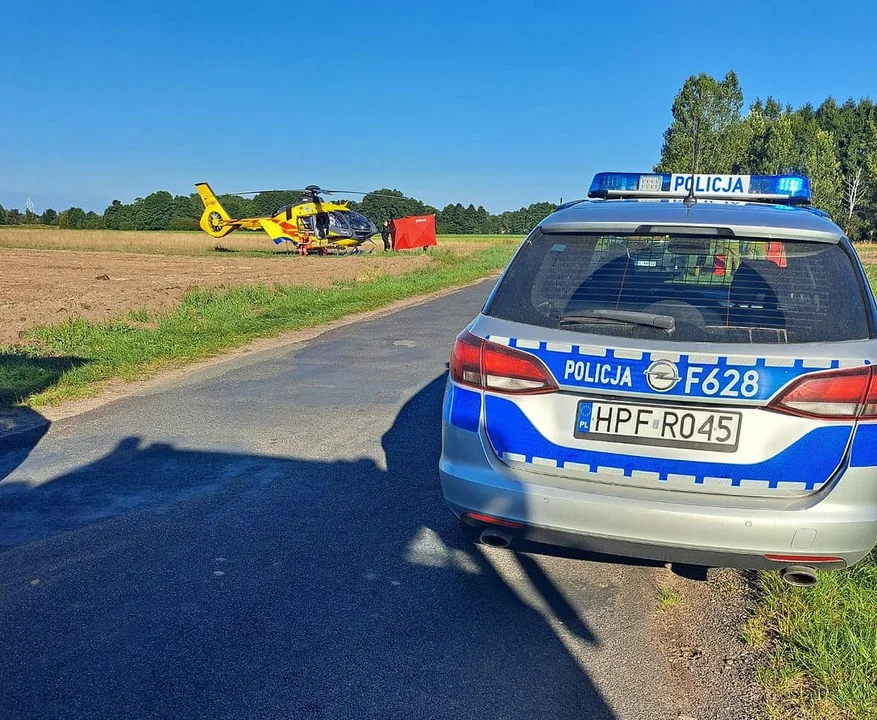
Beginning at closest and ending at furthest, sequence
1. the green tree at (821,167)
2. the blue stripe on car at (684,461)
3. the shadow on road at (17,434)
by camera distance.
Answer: the blue stripe on car at (684,461) < the shadow on road at (17,434) < the green tree at (821,167)

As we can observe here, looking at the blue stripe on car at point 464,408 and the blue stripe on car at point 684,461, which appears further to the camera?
the blue stripe on car at point 464,408

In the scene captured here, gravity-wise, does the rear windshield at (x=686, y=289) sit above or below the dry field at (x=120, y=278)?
above

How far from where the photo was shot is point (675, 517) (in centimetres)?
257

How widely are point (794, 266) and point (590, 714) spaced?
6.13 feet

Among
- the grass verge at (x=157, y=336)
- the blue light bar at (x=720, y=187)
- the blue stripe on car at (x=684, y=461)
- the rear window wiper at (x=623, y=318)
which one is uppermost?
the blue light bar at (x=720, y=187)

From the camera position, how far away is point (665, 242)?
299 centimetres

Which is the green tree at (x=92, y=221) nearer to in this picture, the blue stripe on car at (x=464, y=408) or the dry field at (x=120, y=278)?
the dry field at (x=120, y=278)

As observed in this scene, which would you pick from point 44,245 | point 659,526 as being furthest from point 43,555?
point 44,245

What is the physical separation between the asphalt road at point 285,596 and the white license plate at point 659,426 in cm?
88

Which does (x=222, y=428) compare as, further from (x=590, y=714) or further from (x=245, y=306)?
(x=245, y=306)

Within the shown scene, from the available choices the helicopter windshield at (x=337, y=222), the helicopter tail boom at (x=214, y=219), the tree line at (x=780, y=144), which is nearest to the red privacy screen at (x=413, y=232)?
the helicopter windshield at (x=337, y=222)

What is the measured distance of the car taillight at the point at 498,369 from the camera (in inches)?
107

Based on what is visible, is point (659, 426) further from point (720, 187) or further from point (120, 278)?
point (120, 278)

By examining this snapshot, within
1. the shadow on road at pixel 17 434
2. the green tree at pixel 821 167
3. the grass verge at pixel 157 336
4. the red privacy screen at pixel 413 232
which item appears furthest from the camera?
the green tree at pixel 821 167
